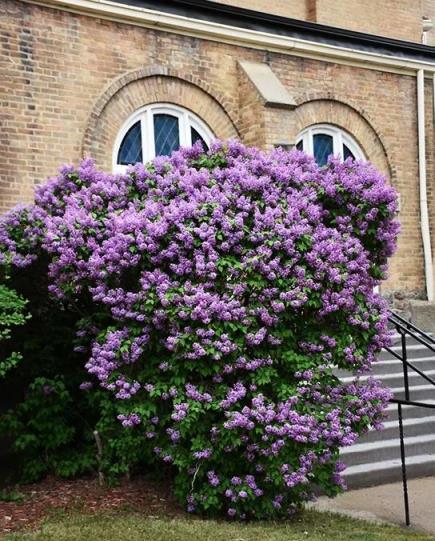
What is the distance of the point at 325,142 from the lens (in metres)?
14.1

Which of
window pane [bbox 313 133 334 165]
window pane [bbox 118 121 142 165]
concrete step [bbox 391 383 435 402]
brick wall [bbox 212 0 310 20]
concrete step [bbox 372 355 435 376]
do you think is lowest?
concrete step [bbox 391 383 435 402]

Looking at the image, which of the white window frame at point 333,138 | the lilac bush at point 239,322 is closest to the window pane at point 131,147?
the white window frame at point 333,138

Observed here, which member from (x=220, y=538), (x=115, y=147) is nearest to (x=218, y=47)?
(x=115, y=147)

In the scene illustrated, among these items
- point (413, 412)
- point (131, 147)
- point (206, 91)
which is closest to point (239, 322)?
point (413, 412)

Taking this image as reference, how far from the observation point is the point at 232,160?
7000 mm

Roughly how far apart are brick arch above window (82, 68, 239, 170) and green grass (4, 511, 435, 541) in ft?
21.0

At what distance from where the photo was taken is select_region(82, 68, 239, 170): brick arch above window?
436 inches

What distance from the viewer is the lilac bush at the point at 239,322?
571 cm

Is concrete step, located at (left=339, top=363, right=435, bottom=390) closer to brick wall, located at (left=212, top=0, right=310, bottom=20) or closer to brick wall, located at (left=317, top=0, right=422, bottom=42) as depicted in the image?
brick wall, located at (left=212, top=0, right=310, bottom=20)

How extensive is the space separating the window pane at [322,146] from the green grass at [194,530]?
890cm

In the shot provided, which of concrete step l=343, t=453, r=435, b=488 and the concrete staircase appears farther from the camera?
the concrete staircase

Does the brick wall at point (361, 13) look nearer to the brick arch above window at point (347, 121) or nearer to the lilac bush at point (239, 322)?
the brick arch above window at point (347, 121)

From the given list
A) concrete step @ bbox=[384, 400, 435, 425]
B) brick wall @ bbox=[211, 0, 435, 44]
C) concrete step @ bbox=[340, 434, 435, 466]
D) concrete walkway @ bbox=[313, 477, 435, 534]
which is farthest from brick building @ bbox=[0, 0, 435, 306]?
concrete walkway @ bbox=[313, 477, 435, 534]

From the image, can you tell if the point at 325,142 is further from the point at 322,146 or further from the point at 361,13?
the point at 361,13
